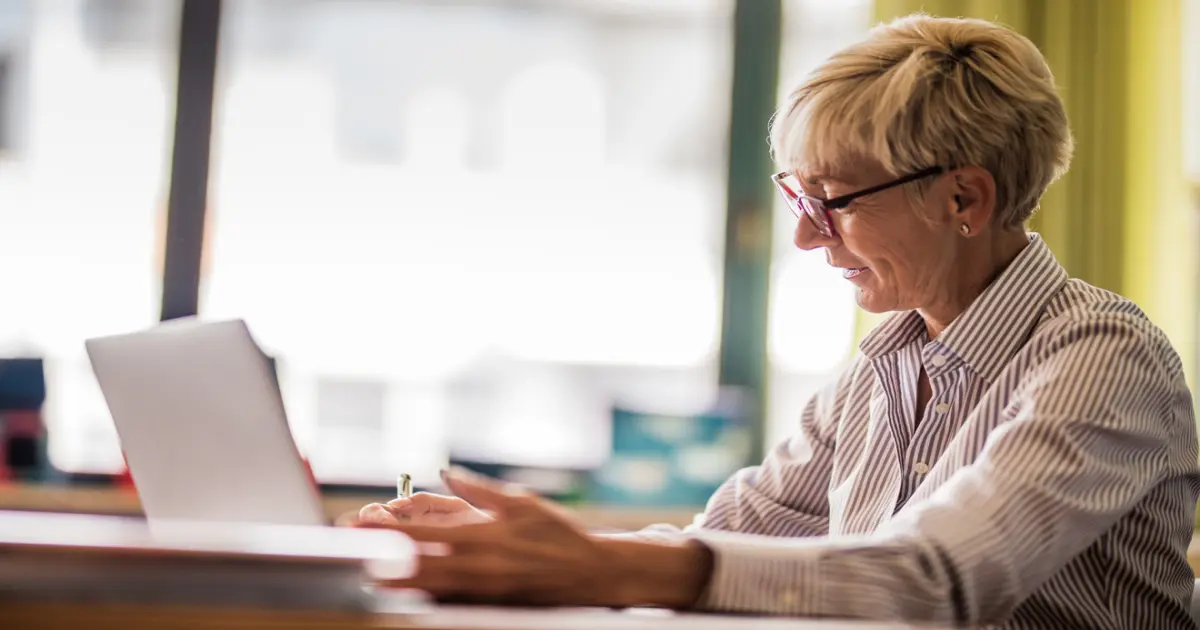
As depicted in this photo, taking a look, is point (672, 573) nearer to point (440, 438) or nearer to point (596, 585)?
point (596, 585)

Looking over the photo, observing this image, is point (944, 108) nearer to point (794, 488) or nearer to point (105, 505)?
point (794, 488)

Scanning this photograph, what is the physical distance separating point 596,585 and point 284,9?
8.43 feet

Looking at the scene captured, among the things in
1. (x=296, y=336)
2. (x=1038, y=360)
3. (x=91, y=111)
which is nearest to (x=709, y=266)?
(x=296, y=336)

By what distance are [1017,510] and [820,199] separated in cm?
50

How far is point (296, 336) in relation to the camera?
2805 mm

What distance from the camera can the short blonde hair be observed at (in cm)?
111

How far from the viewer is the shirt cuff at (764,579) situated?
28.1 inches

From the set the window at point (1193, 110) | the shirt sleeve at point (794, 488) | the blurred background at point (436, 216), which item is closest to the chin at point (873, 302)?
the shirt sleeve at point (794, 488)

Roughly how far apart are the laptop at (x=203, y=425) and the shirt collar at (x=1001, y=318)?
0.70 metres

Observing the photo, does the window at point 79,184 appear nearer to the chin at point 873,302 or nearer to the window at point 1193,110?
the chin at point 873,302

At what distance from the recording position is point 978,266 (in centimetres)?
121

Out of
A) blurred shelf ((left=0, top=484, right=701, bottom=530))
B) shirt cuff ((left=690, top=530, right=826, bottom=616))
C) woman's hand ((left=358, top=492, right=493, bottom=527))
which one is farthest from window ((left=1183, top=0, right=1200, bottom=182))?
shirt cuff ((left=690, top=530, right=826, bottom=616))

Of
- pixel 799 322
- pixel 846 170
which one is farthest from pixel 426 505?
pixel 799 322

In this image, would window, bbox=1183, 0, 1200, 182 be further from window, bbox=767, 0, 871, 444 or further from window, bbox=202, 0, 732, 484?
window, bbox=202, 0, 732, 484
